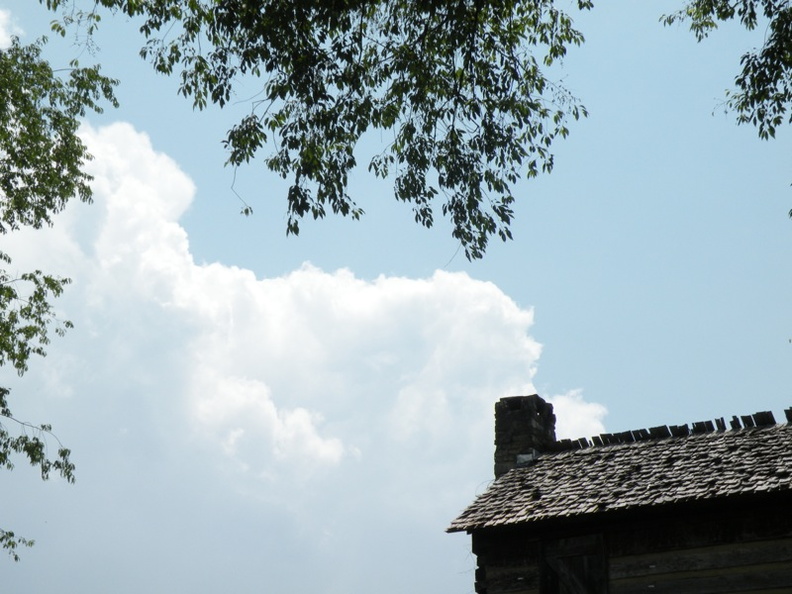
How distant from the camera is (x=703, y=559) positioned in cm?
1304

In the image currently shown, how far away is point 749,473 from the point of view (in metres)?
13.3

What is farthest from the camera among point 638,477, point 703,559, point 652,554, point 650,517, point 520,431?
point 520,431

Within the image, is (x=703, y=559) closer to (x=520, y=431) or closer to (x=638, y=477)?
(x=638, y=477)

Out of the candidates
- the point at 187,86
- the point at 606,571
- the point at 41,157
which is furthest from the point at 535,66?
the point at 41,157

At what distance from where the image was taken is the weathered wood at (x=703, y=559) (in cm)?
1260

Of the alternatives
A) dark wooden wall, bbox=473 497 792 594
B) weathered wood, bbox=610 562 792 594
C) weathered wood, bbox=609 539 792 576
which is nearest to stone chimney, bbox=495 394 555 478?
dark wooden wall, bbox=473 497 792 594

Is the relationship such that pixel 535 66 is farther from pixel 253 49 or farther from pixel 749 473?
pixel 749 473

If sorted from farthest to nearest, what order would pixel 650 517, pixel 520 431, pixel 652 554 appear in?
1. pixel 520 431
2. pixel 650 517
3. pixel 652 554

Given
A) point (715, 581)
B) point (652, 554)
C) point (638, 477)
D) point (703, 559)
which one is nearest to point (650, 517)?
point (652, 554)

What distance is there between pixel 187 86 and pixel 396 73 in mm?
3057

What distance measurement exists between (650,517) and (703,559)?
35.7 inches

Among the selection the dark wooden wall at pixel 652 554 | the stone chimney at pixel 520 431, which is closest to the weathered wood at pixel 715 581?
the dark wooden wall at pixel 652 554

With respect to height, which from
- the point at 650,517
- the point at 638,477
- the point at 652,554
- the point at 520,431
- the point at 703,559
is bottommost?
the point at 703,559

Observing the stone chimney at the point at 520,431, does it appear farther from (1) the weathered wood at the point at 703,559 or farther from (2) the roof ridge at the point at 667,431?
(1) the weathered wood at the point at 703,559
